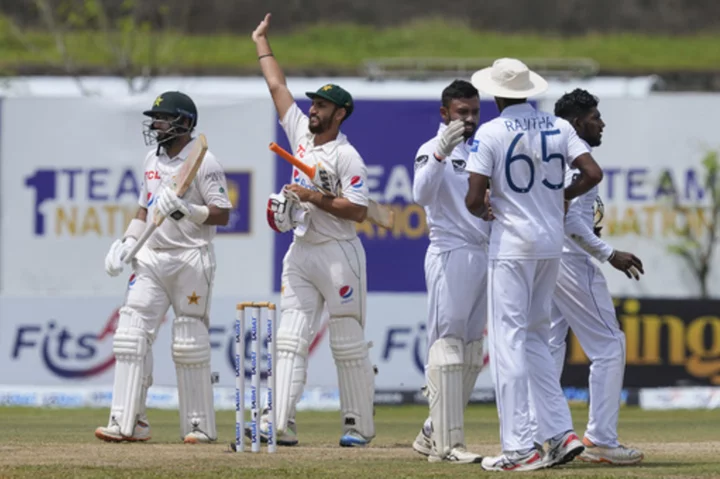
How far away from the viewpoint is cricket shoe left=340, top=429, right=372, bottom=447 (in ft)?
31.5

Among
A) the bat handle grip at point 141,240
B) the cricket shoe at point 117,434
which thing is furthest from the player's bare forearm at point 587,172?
the cricket shoe at point 117,434

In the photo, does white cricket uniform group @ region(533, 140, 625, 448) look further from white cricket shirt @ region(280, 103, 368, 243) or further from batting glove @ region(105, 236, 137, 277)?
batting glove @ region(105, 236, 137, 277)

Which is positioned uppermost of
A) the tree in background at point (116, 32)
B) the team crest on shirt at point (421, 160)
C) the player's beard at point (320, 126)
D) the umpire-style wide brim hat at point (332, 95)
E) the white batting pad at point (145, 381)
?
the tree in background at point (116, 32)

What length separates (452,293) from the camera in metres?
8.77

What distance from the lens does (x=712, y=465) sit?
8320 mm

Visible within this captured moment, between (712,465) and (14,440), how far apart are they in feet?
14.6

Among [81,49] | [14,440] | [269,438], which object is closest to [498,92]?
[269,438]

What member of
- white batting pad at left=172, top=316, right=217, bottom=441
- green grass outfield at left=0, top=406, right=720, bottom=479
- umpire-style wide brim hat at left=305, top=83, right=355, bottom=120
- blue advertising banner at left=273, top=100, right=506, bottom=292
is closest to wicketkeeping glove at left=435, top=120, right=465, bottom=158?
umpire-style wide brim hat at left=305, top=83, right=355, bottom=120

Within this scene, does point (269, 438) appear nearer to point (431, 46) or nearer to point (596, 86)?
point (596, 86)

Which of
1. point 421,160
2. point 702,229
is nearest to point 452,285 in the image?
point 421,160

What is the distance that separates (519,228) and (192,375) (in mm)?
2897

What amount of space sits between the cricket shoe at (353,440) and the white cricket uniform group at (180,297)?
2.96ft

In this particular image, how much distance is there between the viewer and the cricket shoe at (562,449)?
8156 mm

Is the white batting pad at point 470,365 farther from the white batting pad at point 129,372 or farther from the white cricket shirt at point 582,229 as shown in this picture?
the white batting pad at point 129,372
